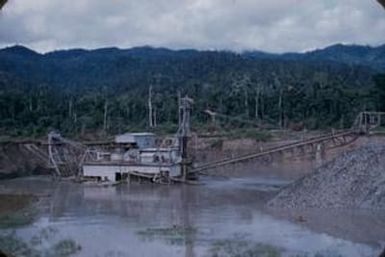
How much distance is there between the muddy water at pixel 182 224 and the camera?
505 inches

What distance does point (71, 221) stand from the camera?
55.7 feet

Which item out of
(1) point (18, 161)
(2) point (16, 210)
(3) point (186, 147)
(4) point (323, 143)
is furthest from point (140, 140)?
(2) point (16, 210)

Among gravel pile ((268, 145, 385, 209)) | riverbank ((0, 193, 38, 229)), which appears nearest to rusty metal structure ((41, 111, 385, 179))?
riverbank ((0, 193, 38, 229))

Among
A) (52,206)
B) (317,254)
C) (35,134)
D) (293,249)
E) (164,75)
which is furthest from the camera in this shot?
(164,75)

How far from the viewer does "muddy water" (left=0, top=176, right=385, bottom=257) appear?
42.1ft

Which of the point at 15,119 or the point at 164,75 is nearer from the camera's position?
the point at 15,119

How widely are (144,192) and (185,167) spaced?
3745mm

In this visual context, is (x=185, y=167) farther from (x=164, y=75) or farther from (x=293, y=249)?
(x=164, y=75)

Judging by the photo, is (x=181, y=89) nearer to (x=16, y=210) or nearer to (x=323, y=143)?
(x=323, y=143)

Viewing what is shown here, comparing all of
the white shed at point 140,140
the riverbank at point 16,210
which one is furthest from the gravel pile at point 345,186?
the white shed at point 140,140

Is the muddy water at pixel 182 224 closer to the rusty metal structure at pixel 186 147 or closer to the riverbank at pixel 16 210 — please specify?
the riverbank at pixel 16 210

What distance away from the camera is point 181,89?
4422 cm

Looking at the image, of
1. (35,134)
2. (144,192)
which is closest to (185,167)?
(144,192)

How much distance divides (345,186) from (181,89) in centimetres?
2633
